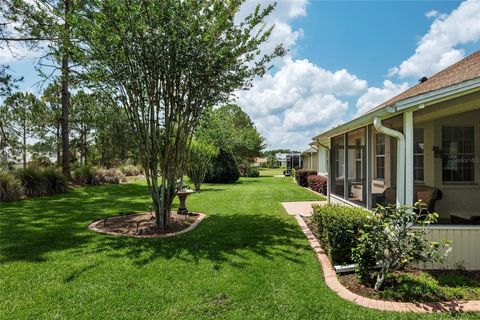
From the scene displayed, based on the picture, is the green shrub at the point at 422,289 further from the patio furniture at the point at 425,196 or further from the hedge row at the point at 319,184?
the hedge row at the point at 319,184

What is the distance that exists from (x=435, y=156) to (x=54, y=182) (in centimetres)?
1592

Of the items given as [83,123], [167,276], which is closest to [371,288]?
[167,276]

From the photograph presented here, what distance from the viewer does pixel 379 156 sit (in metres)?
9.51

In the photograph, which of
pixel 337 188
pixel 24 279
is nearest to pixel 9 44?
pixel 24 279

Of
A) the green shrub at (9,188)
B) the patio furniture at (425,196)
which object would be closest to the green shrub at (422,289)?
the patio furniture at (425,196)

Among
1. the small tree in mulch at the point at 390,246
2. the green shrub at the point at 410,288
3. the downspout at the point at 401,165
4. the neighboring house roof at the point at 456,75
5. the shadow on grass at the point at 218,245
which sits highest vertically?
the neighboring house roof at the point at 456,75

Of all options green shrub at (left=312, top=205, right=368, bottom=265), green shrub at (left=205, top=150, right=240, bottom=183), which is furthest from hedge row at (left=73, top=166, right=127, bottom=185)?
green shrub at (left=312, top=205, right=368, bottom=265)

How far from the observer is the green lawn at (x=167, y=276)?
11.9 feet

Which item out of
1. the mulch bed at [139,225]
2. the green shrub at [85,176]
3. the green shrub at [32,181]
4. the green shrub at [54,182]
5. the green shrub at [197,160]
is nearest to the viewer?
the mulch bed at [139,225]

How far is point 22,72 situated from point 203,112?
9.92 meters

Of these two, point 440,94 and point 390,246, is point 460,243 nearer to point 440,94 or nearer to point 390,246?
point 390,246

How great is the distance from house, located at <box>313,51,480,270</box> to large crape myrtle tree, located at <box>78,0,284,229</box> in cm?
328

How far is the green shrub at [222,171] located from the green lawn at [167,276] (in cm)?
1593

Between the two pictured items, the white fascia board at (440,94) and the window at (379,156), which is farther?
the window at (379,156)
